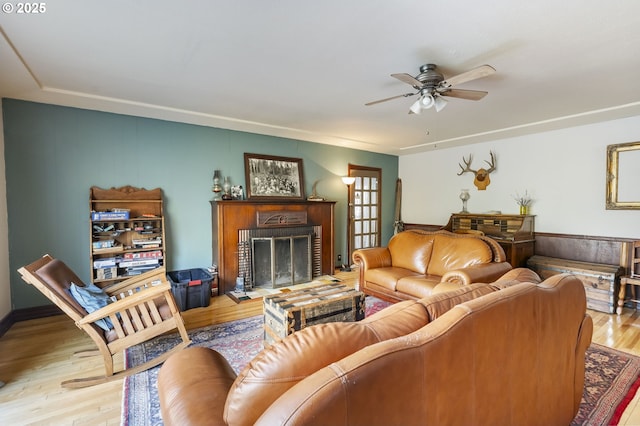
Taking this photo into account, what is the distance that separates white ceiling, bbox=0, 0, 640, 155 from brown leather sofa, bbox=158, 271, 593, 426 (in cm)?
172

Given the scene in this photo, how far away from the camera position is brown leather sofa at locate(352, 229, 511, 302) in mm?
3084

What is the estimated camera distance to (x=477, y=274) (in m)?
2.90

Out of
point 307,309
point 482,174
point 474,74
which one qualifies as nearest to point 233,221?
point 307,309

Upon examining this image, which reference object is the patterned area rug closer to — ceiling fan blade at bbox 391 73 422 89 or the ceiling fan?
the ceiling fan

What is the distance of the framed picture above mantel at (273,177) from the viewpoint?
15.5 ft

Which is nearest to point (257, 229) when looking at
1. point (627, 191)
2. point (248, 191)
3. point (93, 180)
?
point (248, 191)

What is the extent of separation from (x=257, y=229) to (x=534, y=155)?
4635 mm

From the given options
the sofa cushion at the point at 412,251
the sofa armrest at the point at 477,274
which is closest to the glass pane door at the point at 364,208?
the sofa cushion at the point at 412,251

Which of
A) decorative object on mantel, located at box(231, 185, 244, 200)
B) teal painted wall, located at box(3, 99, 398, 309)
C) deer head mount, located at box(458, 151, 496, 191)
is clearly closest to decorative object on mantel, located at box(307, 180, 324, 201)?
teal painted wall, located at box(3, 99, 398, 309)

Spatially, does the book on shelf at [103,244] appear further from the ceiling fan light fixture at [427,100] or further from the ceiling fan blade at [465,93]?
the ceiling fan blade at [465,93]

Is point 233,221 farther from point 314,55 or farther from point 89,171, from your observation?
point 314,55

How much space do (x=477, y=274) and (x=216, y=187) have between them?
359 cm

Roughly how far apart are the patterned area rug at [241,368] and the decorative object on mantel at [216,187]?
2004mm

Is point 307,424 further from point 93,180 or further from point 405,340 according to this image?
point 93,180
